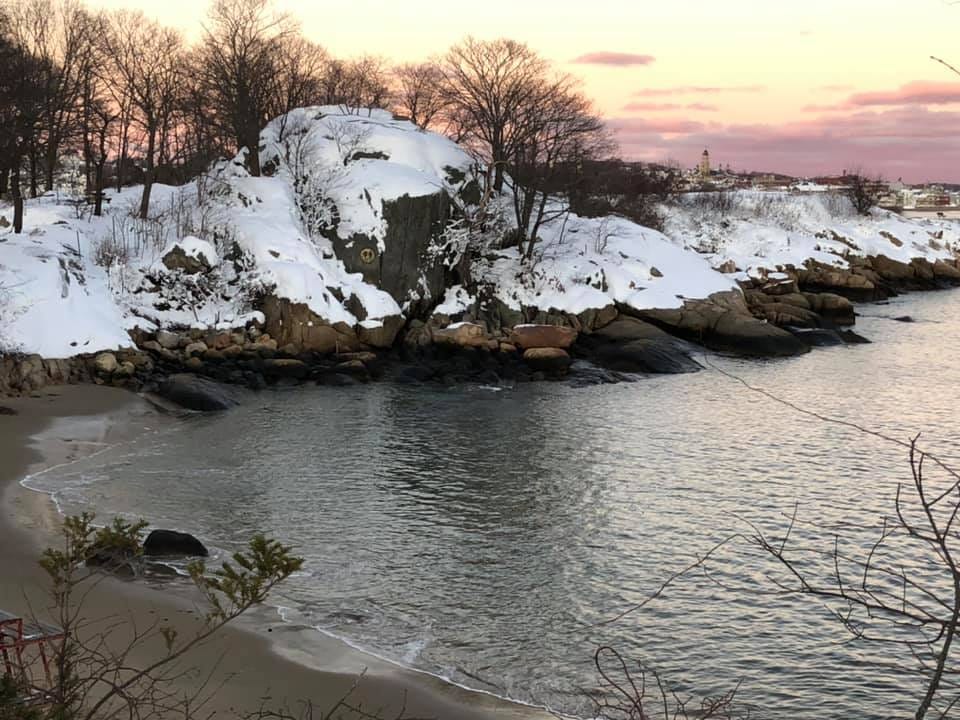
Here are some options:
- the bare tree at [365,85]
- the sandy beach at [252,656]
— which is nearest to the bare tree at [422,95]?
the bare tree at [365,85]

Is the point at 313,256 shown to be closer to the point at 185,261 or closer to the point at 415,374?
the point at 185,261

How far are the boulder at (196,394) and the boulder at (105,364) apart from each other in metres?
1.88

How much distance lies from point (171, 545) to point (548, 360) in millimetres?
19223

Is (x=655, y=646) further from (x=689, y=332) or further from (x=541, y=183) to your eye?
(x=541, y=183)

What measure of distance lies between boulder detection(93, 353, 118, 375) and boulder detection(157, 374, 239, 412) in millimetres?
1883

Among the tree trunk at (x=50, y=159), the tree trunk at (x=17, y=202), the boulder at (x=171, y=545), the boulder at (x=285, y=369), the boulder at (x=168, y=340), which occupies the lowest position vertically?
the boulder at (x=171, y=545)

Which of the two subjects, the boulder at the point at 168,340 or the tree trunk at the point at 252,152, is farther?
the tree trunk at the point at 252,152

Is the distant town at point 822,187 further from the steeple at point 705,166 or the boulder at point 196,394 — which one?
the boulder at point 196,394

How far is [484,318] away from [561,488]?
19.0 meters

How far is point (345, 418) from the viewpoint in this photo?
23.3m

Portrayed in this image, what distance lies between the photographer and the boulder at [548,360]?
3034 centimetres

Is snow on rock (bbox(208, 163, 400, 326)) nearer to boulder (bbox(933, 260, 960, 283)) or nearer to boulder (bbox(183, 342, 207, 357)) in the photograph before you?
boulder (bbox(183, 342, 207, 357))

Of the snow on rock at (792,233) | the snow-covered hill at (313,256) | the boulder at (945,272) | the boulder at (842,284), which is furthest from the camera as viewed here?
the boulder at (945,272)

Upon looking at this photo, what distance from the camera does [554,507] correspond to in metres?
15.8
